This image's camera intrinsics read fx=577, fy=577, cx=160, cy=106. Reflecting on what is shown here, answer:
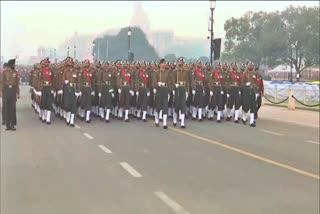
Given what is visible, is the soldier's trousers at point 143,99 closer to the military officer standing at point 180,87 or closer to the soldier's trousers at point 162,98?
the military officer standing at point 180,87

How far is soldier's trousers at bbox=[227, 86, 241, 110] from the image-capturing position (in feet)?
71.1

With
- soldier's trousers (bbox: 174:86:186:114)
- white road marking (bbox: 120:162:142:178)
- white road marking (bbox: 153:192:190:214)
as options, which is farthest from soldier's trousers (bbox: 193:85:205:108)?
white road marking (bbox: 153:192:190:214)

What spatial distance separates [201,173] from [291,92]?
2042cm

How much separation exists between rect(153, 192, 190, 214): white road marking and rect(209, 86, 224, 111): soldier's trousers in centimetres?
1390

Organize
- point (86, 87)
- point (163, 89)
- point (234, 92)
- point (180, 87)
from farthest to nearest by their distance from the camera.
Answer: point (234, 92), point (86, 87), point (180, 87), point (163, 89)

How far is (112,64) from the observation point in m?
22.0

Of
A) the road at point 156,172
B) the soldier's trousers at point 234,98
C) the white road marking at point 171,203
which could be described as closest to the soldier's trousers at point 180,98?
the road at point 156,172

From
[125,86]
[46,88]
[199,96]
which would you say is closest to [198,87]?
[199,96]

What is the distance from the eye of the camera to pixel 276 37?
289ft

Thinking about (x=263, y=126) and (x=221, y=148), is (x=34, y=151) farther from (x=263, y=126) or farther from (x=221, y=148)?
(x=263, y=126)

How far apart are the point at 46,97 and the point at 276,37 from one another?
238 ft

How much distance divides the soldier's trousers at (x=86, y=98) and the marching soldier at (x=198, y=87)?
3.90 meters

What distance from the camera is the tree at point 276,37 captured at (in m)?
87.8

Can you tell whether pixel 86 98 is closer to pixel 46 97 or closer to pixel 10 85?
pixel 46 97
